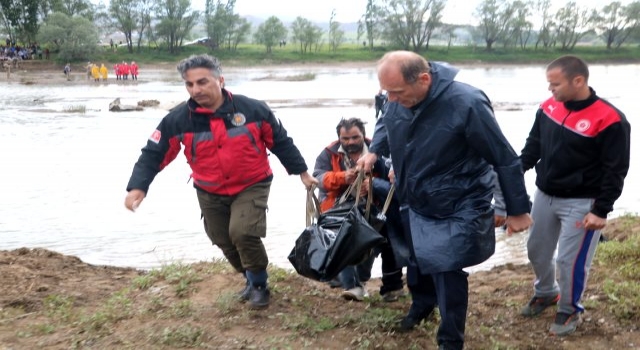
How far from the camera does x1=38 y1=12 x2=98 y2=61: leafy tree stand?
2562 inches

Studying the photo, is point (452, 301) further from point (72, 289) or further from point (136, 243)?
point (136, 243)

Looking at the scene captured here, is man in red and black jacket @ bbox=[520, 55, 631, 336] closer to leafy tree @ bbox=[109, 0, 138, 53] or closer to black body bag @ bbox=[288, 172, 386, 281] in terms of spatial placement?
black body bag @ bbox=[288, 172, 386, 281]

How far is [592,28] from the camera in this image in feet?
331

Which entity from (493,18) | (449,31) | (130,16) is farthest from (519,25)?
(130,16)

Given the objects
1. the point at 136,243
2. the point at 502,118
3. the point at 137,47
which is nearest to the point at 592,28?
the point at 137,47

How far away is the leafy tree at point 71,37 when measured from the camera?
65062 mm

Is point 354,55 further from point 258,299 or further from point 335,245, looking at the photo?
A: point 335,245

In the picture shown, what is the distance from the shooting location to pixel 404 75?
3.84 metres

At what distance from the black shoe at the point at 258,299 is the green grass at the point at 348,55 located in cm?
6666

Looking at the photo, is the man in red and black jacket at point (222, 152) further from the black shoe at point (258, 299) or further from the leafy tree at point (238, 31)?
the leafy tree at point (238, 31)

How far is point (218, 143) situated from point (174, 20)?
82.6m

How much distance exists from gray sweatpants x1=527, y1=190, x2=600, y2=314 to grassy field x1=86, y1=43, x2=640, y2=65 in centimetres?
6760

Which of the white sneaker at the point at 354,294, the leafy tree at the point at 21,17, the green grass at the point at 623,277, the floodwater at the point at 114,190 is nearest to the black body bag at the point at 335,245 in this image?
the white sneaker at the point at 354,294

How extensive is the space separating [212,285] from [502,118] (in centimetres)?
1942
